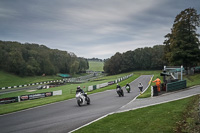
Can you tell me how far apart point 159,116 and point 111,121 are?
264cm

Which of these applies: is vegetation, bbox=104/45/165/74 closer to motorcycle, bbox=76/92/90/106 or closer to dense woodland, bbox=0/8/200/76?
dense woodland, bbox=0/8/200/76

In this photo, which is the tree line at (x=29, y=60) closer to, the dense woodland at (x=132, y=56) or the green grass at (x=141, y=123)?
the dense woodland at (x=132, y=56)

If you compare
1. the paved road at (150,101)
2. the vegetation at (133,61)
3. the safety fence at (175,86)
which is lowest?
Result: the paved road at (150,101)

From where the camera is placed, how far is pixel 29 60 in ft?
287

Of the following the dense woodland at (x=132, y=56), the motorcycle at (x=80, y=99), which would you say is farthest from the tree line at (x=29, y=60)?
the motorcycle at (x=80, y=99)

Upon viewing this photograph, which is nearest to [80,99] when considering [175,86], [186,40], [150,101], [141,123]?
[150,101]

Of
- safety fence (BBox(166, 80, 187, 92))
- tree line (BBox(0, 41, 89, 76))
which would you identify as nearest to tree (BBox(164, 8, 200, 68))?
safety fence (BBox(166, 80, 187, 92))

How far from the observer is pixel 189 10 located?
120 ft

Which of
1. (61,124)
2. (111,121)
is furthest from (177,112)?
(61,124)

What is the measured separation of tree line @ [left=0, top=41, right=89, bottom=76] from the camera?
3145 inches

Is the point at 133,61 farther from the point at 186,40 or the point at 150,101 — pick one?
the point at 150,101

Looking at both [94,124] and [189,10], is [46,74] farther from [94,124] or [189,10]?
[94,124]

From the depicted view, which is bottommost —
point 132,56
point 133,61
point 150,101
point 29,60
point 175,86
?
point 150,101

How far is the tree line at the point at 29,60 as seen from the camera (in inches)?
3145
